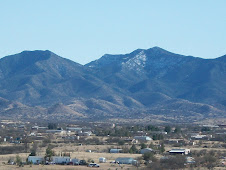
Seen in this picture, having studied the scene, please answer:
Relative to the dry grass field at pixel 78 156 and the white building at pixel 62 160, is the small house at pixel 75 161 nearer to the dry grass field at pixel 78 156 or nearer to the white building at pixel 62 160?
the white building at pixel 62 160

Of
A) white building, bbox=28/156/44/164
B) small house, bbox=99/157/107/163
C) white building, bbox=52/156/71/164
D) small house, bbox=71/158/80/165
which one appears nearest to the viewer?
small house, bbox=71/158/80/165

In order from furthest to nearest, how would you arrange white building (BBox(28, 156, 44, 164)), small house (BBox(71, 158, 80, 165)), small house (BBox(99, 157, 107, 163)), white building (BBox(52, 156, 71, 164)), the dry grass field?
small house (BBox(99, 157, 107, 163))
white building (BBox(52, 156, 71, 164))
white building (BBox(28, 156, 44, 164))
small house (BBox(71, 158, 80, 165))
the dry grass field

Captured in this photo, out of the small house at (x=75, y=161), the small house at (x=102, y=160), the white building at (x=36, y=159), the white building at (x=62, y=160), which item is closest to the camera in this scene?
the small house at (x=75, y=161)

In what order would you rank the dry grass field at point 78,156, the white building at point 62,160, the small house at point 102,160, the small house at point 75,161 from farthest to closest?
1. the small house at point 102,160
2. the white building at point 62,160
3. the small house at point 75,161
4. the dry grass field at point 78,156

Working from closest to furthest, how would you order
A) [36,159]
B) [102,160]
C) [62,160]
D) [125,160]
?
[125,160] → [36,159] → [102,160] → [62,160]

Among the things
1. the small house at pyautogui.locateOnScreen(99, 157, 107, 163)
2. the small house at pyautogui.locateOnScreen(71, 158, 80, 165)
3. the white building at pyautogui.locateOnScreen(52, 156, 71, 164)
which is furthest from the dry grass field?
the white building at pyautogui.locateOnScreen(52, 156, 71, 164)

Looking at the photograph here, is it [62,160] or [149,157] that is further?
[62,160]

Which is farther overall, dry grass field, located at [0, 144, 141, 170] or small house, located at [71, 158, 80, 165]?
small house, located at [71, 158, 80, 165]

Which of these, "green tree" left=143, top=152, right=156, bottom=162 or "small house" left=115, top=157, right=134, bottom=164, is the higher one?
"green tree" left=143, top=152, right=156, bottom=162

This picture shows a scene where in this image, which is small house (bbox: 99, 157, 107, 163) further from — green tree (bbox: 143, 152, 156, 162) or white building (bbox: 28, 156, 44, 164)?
white building (bbox: 28, 156, 44, 164)

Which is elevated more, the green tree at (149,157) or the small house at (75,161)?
the green tree at (149,157)

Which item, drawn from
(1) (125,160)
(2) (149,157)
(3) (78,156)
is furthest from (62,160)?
(2) (149,157)

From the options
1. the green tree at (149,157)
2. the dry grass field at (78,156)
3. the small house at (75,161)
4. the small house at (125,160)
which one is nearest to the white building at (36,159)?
the dry grass field at (78,156)

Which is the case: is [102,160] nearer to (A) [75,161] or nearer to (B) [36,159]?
(A) [75,161]
